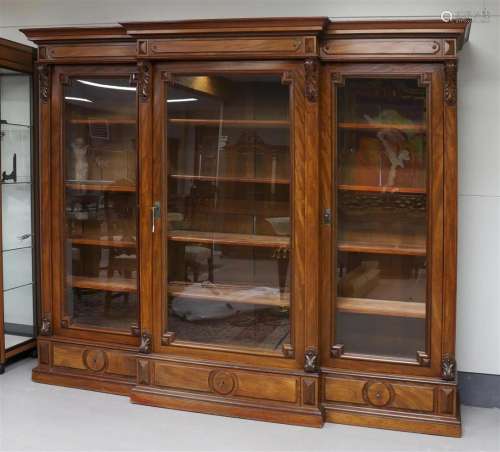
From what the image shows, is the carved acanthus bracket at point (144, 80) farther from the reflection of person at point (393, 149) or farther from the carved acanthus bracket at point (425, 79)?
the carved acanthus bracket at point (425, 79)

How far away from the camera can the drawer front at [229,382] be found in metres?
3.38

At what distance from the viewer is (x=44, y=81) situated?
379 centimetres

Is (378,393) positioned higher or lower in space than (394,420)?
higher

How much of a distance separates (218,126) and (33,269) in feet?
5.56

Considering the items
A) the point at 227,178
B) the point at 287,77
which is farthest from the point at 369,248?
the point at 287,77

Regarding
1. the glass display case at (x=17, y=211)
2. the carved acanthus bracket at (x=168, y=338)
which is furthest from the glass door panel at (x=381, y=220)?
the glass display case at (x=17, y=211)

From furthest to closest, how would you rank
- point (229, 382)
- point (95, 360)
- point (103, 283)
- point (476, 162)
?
point (103, 283) → point (95, 360) → point (476, 162) → point (229, 382)

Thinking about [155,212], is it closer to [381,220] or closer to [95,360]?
[95,360]

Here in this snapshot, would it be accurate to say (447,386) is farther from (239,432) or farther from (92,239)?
(92,239)

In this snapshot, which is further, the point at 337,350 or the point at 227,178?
the point at 227,178

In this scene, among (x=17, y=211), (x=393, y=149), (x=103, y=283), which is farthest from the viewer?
(x=17, y=211)

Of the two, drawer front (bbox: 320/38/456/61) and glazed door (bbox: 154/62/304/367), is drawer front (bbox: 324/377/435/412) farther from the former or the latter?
drawer front (bbox: 320/38/456/61)

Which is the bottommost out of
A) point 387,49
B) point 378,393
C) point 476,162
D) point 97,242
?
point 378,393

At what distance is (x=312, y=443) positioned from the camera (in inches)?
124
